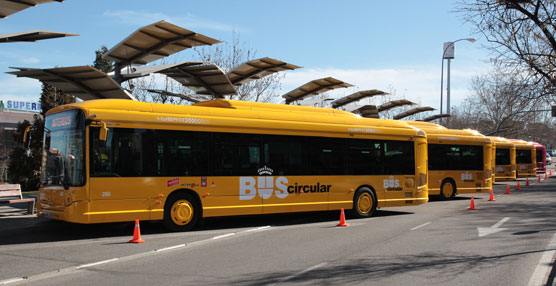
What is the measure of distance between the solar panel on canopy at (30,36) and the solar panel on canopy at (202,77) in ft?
15.6

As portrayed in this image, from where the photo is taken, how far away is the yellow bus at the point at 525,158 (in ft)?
144

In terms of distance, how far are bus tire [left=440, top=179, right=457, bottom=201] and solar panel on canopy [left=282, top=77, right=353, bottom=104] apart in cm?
697

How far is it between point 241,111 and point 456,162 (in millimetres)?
14347

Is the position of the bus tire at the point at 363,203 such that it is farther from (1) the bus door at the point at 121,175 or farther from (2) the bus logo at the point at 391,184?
(1) the bus door at the point at 121,175

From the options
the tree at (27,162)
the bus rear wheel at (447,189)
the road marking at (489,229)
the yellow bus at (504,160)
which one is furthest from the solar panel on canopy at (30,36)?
the yellow bus at (504,160)

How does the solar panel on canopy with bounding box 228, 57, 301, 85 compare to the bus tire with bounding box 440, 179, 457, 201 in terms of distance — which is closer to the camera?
the solar panel on canopy with bounding box 228, 57, 301, 85

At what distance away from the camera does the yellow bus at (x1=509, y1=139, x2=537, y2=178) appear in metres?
43.8

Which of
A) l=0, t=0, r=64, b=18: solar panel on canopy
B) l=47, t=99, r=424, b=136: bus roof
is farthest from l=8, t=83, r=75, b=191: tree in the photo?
l=47, t=99, r=424, b=136: bus roof

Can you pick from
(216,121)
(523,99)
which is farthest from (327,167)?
(523,99)

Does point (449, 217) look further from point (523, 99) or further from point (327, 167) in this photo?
point (523, 99)

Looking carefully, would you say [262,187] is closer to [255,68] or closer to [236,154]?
[236,154]

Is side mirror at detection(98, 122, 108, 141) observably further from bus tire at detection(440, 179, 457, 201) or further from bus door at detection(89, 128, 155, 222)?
bus tire at detection(440, 179, 457, 201)

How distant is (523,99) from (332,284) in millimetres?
15306

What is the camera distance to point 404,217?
1591cm
